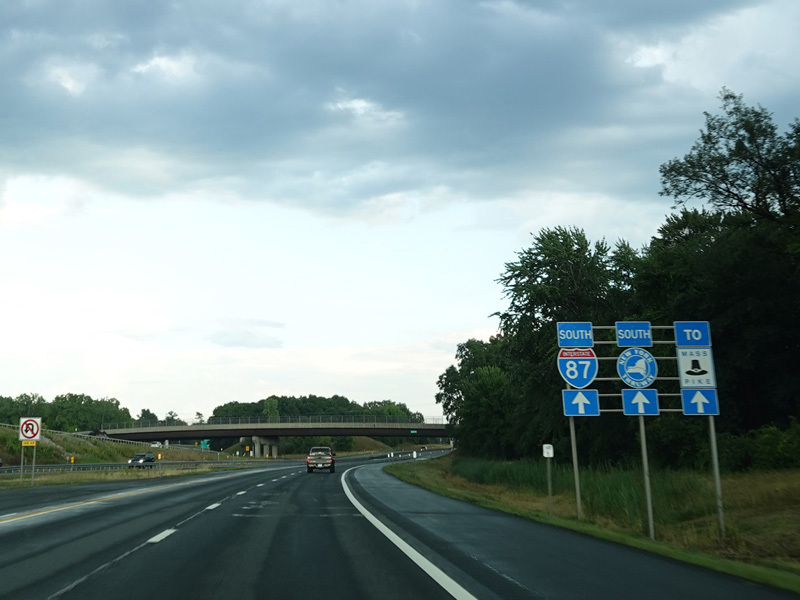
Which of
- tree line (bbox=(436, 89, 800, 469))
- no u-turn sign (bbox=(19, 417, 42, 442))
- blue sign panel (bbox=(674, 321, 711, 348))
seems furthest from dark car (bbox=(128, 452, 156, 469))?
blue sign panel (bbox=(674, 321, 711, 348))

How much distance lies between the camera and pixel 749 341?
1304 inches

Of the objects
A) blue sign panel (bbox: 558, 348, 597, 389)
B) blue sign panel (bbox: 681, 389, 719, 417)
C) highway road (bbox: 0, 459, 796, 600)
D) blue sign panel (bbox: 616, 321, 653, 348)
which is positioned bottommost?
highway road (bbox: 0, 459, 796, 600)

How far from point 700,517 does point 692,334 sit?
5.43 metres

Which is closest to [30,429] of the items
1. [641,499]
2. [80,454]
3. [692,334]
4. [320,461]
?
[320,461]

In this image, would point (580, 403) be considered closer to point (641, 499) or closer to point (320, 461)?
point (641, 499)

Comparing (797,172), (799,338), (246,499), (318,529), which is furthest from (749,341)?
(318,529)

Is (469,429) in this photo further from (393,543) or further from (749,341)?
(393,543)

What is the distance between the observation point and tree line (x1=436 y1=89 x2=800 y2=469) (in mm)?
32594

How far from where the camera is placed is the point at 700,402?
51.6 ft

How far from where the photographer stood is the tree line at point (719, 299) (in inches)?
1283

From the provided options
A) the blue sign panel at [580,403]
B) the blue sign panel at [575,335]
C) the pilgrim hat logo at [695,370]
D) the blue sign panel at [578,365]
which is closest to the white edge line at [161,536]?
the blue sign panel at [580,403]

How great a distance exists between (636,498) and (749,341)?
1711cm

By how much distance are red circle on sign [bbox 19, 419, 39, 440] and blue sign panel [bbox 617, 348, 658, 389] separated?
2990cm

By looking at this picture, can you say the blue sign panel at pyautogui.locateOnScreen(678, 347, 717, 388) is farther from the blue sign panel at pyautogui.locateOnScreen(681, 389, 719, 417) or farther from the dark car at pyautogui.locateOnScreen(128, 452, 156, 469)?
the dark car at pyautogui.locateOnScreen(128, 452, 156, 469)
